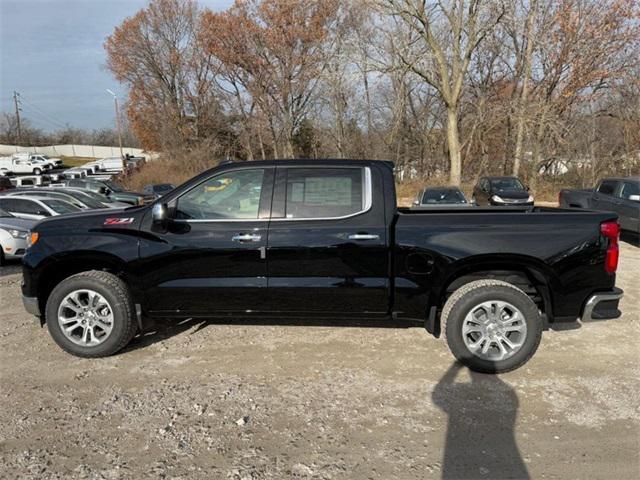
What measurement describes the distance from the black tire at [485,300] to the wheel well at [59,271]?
313 cm

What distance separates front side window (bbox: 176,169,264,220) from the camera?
13.7ft

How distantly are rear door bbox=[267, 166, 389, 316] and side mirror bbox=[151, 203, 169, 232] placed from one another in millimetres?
938

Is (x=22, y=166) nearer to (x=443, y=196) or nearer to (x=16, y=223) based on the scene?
(x=16, y=223)

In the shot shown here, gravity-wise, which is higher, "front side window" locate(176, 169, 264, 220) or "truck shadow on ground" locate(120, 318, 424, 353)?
"front side window" locate(176, 169, 264, 220)

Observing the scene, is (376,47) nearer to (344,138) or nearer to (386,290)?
(344,138)

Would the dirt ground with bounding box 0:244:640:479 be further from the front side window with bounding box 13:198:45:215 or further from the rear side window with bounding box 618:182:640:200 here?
the rear side window with bounding box 618:182:640:200

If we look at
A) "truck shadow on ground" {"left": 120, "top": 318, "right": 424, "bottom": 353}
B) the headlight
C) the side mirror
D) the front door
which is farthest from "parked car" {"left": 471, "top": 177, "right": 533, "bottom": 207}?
the side mirror

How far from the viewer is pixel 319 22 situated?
117ft

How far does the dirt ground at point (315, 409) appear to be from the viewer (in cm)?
275

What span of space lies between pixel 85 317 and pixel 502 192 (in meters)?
16.8

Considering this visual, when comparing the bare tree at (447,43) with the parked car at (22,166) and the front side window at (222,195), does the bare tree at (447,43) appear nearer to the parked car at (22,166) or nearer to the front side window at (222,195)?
the front side window at (222,195)

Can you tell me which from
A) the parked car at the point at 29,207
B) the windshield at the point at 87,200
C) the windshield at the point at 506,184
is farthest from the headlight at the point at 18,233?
the windshield at the point at 506,184

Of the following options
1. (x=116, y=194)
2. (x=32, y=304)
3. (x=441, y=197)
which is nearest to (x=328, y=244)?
(x=32, y=304)

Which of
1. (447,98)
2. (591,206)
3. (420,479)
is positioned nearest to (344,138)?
(447,98)
